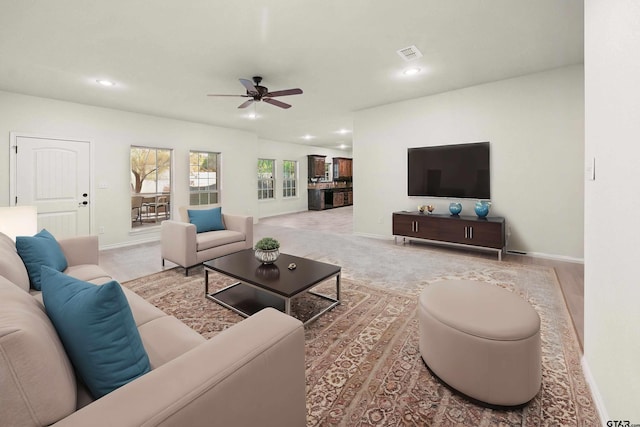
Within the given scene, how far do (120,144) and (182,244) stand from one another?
3.32m

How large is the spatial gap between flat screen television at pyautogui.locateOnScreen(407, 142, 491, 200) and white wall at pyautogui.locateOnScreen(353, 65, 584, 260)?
0.38 feet

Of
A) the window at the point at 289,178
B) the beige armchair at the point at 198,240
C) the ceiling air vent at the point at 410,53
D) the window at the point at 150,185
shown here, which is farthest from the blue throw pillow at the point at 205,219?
the window at the point at 289,178

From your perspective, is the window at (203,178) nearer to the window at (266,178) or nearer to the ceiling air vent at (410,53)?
the window at (266,178)

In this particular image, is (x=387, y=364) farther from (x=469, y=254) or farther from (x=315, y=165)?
(x=315, y=165)

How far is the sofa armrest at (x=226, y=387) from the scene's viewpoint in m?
0.67

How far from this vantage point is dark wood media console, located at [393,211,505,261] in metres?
4.08

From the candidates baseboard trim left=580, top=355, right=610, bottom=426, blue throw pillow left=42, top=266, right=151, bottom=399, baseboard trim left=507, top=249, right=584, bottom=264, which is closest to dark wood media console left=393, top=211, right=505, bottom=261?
baseboard trim left=507, top=249, right=584, bottom=264

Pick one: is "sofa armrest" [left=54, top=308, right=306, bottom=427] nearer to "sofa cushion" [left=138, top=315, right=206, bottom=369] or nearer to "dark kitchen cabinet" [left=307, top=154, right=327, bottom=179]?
"sofa cushion" [left=138, top=315, right=206, bottom=369]

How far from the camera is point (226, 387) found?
812 mm

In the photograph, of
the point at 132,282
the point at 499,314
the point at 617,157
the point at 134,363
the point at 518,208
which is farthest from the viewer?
the point at 518,208

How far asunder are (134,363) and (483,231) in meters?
4.41

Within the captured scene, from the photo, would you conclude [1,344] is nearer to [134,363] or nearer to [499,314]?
[134,363]

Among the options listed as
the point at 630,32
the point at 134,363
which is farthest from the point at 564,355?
the point at 134,363

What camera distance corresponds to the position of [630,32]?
44.0 inches
